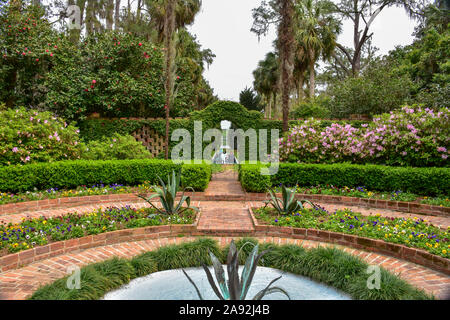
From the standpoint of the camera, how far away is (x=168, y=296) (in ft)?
10.0

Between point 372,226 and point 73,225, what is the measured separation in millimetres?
4850

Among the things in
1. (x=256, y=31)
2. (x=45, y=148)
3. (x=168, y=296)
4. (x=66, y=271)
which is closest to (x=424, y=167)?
(x=168, y=296)

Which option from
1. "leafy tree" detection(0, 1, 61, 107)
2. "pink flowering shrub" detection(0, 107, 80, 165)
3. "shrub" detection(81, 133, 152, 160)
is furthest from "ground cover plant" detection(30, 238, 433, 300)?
"leafy tree" detection(0, 1, 61, 107)

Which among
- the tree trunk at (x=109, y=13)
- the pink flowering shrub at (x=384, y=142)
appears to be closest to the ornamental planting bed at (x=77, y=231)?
the pink flowering shrub at (x=384, y=142)

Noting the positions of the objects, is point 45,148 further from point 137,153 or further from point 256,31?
point 256,31

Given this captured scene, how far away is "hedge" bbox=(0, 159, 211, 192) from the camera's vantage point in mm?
7131

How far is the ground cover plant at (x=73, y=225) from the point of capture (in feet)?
13.5

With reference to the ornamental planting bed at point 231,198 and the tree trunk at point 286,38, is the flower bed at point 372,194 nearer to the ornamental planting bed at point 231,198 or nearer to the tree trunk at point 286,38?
the ornamental planting bed at point 231,198

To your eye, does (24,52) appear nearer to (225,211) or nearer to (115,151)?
(115,151)

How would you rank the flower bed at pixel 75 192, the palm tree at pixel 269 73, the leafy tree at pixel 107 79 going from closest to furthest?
1. the flower bed at pixel 75 192
2. the leafy tree at pixel 107 79
3. the palm tree at pixel 269 73

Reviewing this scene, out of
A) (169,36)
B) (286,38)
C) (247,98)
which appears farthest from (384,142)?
(247,98)

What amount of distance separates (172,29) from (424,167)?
352 inches

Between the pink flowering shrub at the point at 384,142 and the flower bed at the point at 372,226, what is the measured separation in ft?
10.6

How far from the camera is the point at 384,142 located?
823 centimetres
